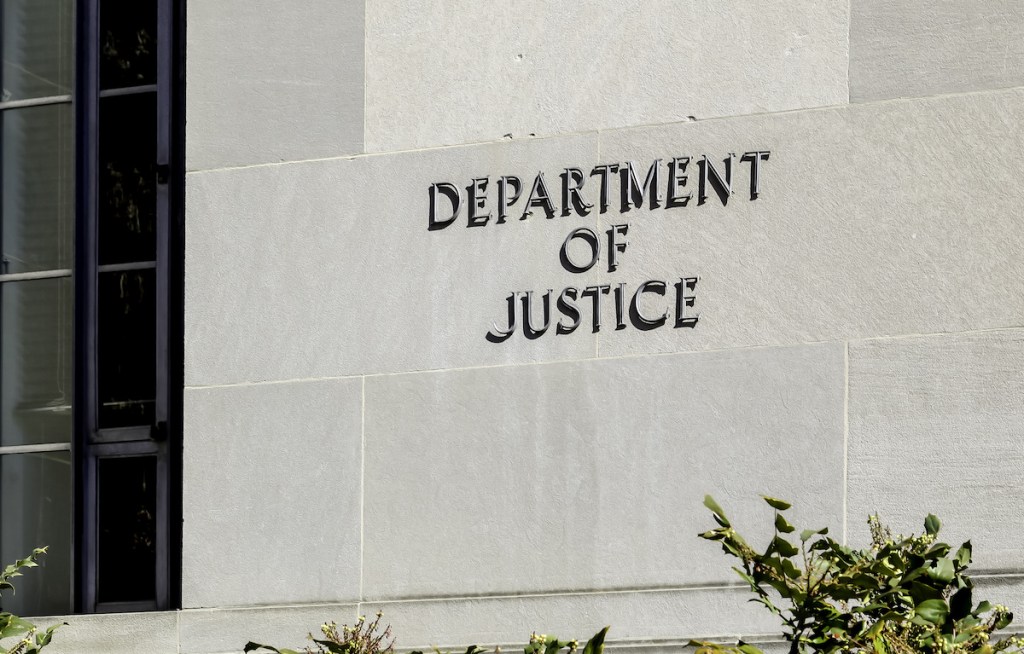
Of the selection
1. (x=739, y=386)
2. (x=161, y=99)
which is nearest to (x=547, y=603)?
(x=739, y=386)

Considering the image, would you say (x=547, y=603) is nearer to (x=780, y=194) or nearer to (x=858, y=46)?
(x=780, y=194)

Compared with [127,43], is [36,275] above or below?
below

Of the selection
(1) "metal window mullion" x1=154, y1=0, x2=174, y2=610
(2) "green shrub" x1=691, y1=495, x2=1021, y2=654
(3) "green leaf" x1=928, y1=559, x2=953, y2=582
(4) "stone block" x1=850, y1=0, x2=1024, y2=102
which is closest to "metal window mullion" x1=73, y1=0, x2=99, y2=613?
(1) "metal window mullion" x1=154, y1=0, x2=174, y2=610

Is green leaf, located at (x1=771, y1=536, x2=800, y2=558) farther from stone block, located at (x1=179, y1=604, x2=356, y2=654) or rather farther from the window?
the window

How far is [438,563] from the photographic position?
919 cm

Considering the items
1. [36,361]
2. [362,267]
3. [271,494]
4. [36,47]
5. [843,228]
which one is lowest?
[271,494]

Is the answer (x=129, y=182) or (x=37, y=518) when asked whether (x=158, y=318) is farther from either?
(x=37, y=518)

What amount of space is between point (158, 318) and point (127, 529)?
1285 mm

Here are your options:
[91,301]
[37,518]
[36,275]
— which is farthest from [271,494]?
[36,275]

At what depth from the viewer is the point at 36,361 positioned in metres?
10.6

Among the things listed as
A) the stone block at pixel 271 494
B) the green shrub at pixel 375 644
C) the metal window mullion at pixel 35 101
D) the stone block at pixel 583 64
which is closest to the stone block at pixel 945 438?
the stone block at pixel 583 64

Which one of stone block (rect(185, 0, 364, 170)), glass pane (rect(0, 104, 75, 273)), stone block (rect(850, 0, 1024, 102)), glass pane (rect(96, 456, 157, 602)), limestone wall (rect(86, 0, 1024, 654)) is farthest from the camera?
glass pane (rect(0, 104, 75, 273))

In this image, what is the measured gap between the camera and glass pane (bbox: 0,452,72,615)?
10.4m

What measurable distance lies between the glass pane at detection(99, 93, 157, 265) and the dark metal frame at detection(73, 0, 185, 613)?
0.19ft
